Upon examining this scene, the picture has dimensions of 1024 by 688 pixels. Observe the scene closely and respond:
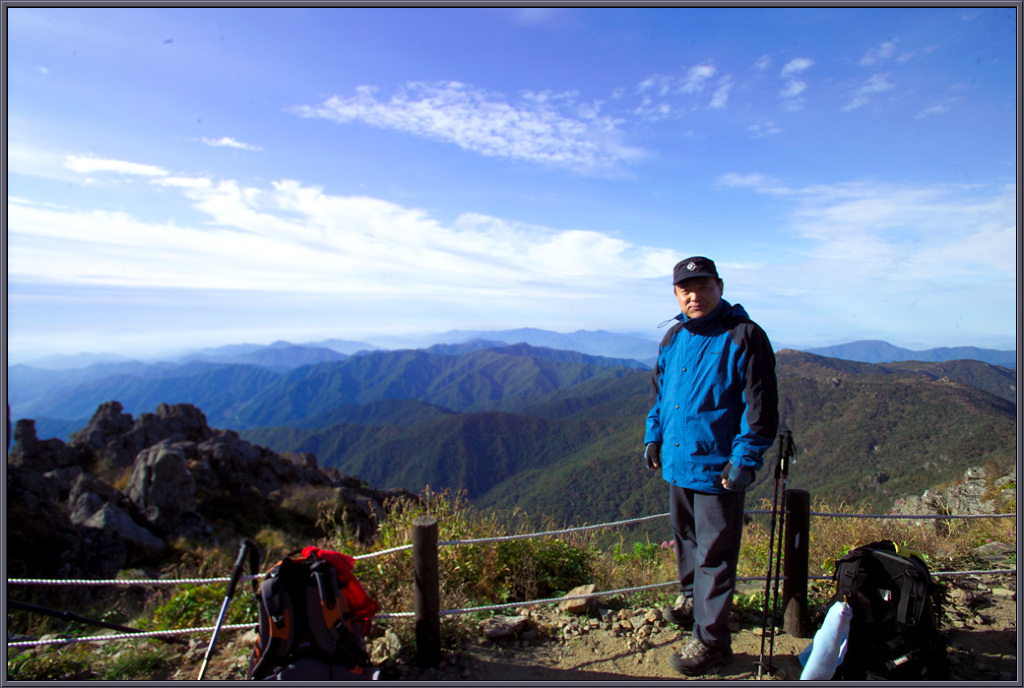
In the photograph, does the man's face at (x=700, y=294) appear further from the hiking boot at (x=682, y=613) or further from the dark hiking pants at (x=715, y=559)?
the hiking boot at (x=682, y=613)

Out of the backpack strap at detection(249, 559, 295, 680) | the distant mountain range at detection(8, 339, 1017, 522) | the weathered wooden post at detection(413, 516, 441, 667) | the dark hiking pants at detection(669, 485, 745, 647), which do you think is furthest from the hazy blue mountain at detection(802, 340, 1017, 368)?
the backpack strap at detection(249, 559, 295, 680)

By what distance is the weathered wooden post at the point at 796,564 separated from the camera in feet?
12.0

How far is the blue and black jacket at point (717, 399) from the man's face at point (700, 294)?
5cm

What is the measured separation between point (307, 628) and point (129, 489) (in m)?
22.1

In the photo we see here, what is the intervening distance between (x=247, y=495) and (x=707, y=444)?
84.0 ft

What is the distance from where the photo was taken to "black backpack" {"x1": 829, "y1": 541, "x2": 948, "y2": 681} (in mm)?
2893

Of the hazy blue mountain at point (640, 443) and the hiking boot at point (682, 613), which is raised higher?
the hiking boot at point (682, 613)

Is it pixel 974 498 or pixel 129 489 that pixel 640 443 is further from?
pixel 974 498

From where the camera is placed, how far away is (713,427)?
3137mm

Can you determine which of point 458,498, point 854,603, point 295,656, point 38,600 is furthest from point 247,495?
point 854,603

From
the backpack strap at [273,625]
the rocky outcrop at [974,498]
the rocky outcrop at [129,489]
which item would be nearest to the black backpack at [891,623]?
the backpack strap at [273,625]

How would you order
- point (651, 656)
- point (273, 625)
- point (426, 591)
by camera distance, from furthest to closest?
1. point (651, 656)
2. point (426, 591)
3. point (273, 625)

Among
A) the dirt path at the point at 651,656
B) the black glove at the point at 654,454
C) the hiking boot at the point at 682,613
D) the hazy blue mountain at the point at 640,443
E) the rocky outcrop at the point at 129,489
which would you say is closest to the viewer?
the dirt path at the point at 651,656

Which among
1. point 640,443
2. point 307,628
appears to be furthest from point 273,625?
point 640,443
